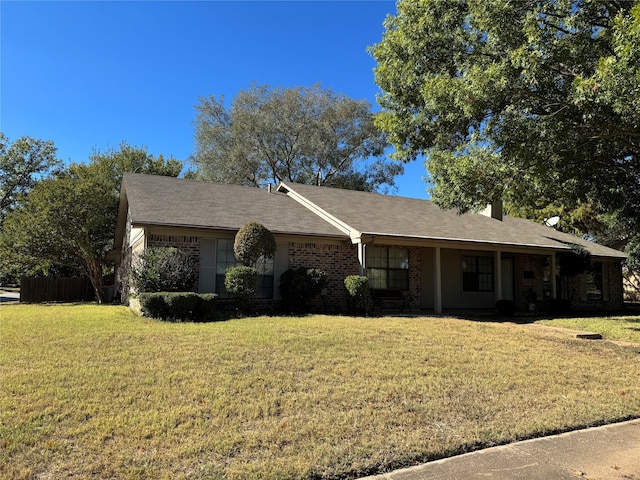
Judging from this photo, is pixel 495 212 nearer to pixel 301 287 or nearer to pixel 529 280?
pixel 529 280

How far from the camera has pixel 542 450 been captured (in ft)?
14.4

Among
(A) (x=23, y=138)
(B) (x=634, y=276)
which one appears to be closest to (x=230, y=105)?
(A) (x=23, y=138)

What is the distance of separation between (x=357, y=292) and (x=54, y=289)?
1593cm

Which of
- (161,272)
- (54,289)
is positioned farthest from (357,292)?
(54,289)

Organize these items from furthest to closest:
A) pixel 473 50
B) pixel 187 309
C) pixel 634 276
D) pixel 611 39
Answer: pixel 634 276, pixel 187 309, pixel 473 50, pixel 611 39

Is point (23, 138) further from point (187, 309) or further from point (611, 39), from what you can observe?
point (611, 39)

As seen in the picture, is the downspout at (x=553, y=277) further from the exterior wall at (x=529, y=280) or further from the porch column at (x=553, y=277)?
the exterior wall at (x=529, y=280)

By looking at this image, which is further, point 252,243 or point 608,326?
point 252,243

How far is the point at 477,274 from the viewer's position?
18.4 m

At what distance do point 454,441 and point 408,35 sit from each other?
857cm

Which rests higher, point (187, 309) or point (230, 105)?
point (230, 105)

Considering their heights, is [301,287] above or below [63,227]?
below

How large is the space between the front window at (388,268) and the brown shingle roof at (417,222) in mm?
891

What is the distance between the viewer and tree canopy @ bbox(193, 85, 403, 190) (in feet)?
112
